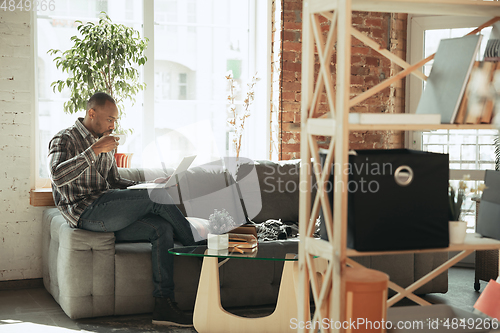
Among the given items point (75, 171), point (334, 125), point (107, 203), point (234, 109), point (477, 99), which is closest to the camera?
point (334, 125)

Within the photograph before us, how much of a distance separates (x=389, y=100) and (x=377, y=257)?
178cm

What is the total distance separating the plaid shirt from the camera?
2.92 meters

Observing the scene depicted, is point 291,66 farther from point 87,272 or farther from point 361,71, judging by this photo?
point 87,272

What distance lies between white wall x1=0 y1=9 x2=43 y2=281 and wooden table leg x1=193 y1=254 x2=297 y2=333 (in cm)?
165

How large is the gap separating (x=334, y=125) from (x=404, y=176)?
0.30m

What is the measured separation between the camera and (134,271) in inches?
121

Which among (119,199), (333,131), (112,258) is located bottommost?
(112,258)

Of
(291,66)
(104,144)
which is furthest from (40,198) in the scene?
(291,66)

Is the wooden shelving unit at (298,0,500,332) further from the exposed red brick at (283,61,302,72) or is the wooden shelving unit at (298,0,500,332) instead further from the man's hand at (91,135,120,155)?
the exposed red brick at (283,61,302,72)

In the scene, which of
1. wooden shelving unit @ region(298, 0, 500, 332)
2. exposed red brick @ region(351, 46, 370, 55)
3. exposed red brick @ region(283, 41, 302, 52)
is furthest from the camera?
exposed red brick @ region(351, 46, 370, 55)

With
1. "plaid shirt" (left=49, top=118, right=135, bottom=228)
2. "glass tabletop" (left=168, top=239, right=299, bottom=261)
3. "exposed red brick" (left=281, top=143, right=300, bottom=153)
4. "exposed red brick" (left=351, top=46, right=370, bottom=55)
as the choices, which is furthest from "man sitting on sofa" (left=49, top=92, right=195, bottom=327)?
"exposed red brick" (left=351, top=46, right=370, bottom=55)

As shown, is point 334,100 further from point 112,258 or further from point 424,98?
point 112,258

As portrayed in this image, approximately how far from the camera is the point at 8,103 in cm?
370

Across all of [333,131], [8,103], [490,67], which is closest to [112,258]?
[8,103]
